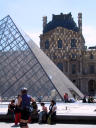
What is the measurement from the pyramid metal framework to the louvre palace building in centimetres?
3316

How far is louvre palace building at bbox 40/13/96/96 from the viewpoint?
2089 inches

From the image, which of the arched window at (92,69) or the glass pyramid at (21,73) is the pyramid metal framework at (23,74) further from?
the arched window at (92,69)

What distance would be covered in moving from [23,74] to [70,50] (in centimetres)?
3858

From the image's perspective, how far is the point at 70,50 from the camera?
56.2 meters

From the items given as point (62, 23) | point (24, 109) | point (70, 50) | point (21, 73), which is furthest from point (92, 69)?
point (24, 109)

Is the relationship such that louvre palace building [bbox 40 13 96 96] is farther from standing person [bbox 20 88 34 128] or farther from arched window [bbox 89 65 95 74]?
standing person [bbox 20 88 34 128]

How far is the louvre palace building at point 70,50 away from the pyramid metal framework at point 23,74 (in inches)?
1306

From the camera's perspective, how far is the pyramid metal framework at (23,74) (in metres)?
17.7

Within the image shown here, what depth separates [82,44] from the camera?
5897 centimetres

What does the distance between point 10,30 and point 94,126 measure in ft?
45.6

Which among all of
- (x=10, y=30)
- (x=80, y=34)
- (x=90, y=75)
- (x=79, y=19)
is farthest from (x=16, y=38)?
(x=79, y=19)

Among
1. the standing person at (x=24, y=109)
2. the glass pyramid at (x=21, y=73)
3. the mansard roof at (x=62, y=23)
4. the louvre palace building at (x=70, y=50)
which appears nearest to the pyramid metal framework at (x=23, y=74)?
the glass pyramid at (x=21, y=73)

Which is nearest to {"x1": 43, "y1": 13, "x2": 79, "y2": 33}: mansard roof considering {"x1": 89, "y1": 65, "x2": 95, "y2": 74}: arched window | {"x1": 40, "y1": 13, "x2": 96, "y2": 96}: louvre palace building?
{"x1": 40, "y1": 13, "x2": 96, "y2": 96}: louvre palace building

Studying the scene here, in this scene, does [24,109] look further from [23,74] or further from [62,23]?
[62,23]
